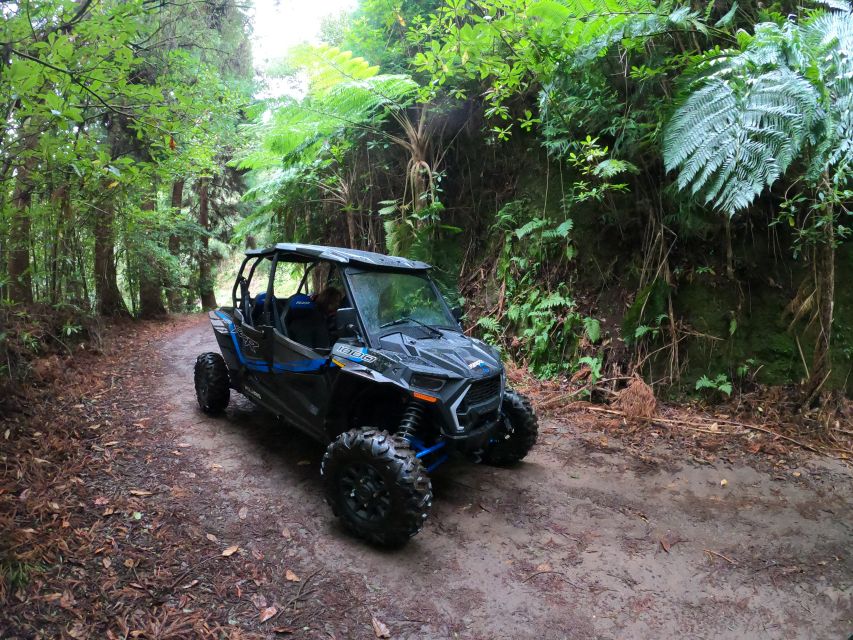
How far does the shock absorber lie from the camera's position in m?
3.09

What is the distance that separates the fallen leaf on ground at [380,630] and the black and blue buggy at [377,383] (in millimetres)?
553

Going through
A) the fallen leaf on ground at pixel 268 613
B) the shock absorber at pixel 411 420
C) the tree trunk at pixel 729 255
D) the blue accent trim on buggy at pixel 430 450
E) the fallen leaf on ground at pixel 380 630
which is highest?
the tree trunk at pixel 729 255

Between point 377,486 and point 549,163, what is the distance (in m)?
5.63

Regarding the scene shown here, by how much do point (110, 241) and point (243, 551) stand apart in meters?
8.71

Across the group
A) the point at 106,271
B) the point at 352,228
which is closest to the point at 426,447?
the point at 352,228

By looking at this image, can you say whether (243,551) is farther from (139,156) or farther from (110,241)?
(139,156)

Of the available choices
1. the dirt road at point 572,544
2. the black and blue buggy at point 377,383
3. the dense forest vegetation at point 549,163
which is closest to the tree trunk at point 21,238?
the dense forest vegetation at point 549,163

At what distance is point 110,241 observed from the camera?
8.94m

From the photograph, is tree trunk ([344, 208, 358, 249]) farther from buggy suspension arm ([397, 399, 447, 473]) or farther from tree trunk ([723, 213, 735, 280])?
buggy suspension arm ([397, 399, 447, 473])

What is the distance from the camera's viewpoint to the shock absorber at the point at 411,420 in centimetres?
309

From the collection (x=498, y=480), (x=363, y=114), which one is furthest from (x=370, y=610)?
(x=363, y=114)

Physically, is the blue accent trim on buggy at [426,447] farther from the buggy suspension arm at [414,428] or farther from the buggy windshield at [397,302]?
the buggy windshield at [397,302]

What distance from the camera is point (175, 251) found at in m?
13.9

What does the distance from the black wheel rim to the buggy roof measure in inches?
66.3
